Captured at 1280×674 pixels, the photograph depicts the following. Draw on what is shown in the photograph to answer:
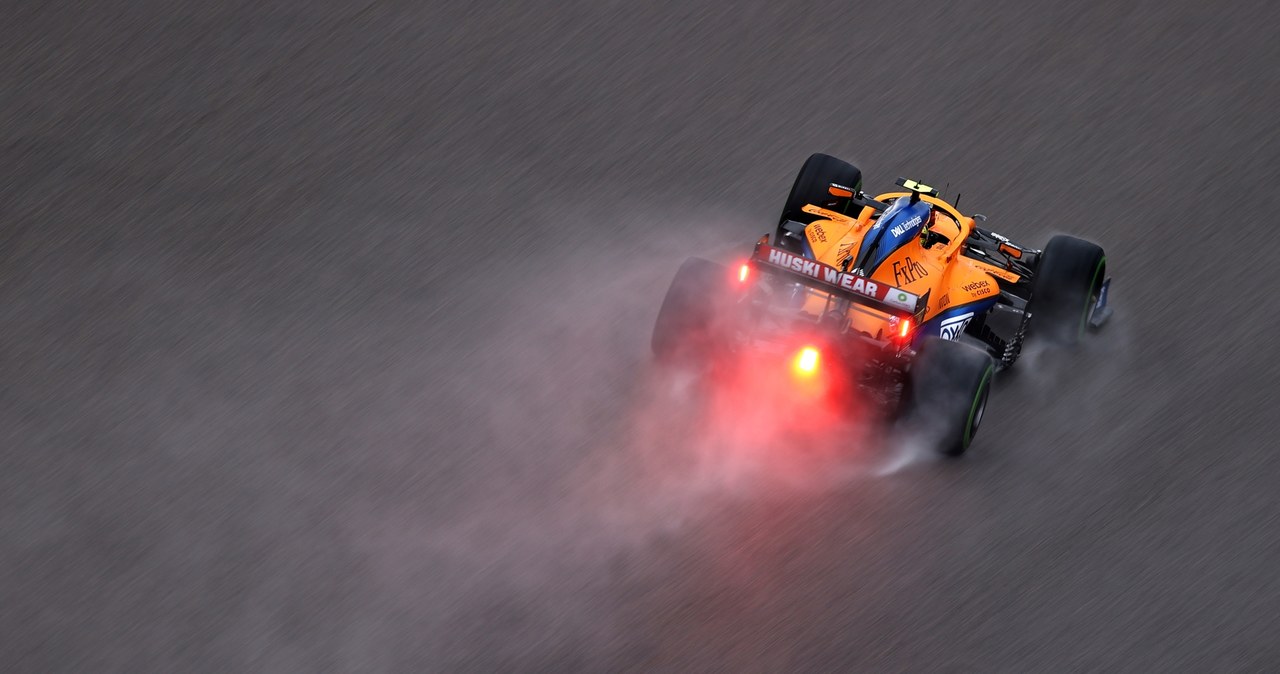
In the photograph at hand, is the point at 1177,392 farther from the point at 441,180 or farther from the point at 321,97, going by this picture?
the point at 321,97

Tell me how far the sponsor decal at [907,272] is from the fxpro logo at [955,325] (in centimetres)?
52

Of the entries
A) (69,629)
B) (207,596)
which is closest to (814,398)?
(207,596)

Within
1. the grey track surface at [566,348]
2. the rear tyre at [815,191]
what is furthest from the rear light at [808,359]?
the rear tyre at [815,191]

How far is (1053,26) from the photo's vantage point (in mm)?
24281

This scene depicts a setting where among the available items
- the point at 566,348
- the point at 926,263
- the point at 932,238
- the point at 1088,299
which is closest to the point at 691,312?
the point at 566,348

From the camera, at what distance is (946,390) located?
50.2 ft

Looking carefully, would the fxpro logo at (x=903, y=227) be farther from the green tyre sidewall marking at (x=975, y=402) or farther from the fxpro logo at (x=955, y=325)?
the green tyre sidewall marking at (x=975, y=402)

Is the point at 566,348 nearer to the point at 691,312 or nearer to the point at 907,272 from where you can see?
the point at 691,312

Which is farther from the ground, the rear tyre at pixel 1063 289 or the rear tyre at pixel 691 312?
the rear tyre at pixel 1063 289

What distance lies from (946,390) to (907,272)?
73.4 inches

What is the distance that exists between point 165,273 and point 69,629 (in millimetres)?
5967

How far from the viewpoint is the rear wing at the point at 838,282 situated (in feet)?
51.5

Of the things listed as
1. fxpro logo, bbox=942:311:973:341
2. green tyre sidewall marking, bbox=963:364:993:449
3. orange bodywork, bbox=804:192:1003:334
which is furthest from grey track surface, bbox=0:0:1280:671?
orange bodywork, bbox=804:192:1003:334

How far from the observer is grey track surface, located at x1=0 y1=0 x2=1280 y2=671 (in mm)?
13969
